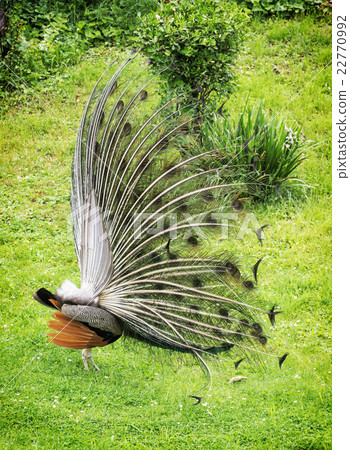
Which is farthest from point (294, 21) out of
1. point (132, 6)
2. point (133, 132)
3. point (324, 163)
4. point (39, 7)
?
point (133, 132)

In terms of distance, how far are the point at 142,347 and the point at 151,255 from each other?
72cm

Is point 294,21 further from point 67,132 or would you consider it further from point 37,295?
point 37,295

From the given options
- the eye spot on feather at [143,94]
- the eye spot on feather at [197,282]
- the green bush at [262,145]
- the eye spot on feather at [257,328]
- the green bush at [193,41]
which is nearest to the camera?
the eye spot on feather at [257,328]

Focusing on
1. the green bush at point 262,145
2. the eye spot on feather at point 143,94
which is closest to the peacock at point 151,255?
the eye spot on feather at point 143,94

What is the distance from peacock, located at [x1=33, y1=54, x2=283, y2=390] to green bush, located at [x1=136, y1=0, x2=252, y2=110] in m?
1.91

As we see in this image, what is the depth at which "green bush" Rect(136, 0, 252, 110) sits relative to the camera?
545cm

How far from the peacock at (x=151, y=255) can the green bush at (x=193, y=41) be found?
6.26 ft

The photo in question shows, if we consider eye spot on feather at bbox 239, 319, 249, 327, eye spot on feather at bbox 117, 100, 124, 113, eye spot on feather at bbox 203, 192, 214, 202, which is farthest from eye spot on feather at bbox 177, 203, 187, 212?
eye spot on feather at bbox 117, 100, 124, 113

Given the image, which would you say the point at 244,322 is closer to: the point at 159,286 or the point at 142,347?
the point at 159,286

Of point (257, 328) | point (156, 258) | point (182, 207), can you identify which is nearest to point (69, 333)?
point (156, 258)

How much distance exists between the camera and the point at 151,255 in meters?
3.59

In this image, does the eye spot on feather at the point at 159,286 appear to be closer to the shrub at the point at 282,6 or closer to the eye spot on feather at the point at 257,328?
the eye spot on feather at the point at 257,328

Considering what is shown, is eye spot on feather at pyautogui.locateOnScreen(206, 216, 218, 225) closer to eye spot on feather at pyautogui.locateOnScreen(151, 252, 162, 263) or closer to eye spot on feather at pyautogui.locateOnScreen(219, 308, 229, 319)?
eye spot on feather at pyautogui.locateOnScreen(151, 252, 162, 263)

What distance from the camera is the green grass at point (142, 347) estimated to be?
3.58 metres
